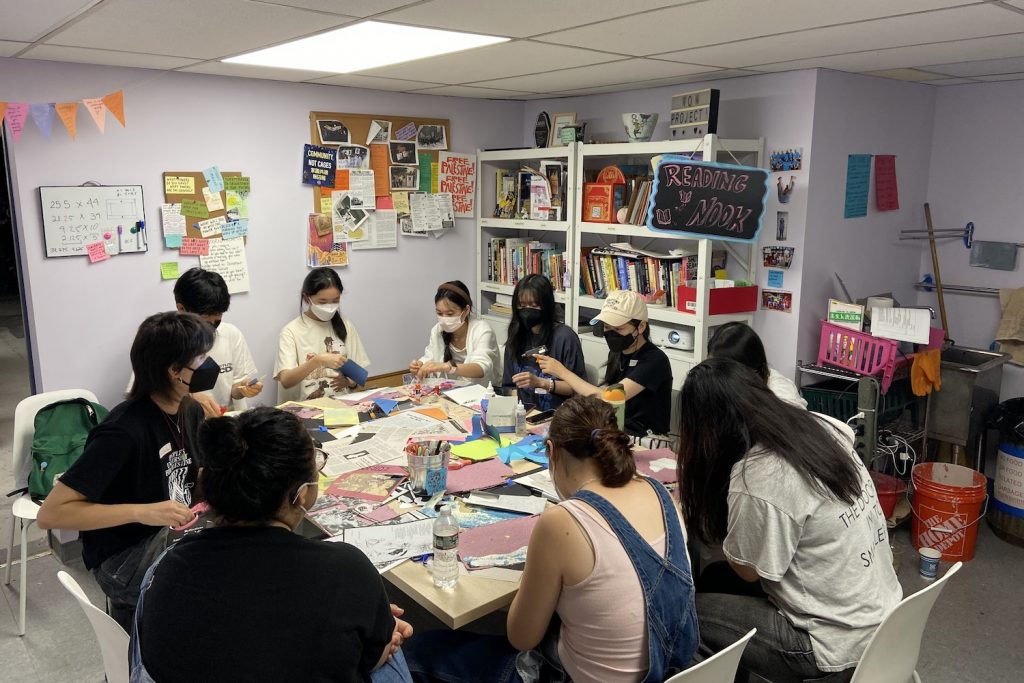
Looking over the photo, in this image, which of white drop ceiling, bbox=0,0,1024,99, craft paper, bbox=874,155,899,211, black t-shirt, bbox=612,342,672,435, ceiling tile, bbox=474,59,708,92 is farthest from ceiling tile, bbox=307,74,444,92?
craft paper, bbox=874,155,899,211

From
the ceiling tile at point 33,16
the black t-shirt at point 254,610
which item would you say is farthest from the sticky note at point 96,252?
the black t-shirt at point 254,610

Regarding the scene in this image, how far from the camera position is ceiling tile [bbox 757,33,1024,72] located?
2.98 meters

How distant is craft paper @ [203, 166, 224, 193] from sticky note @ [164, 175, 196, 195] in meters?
0.08

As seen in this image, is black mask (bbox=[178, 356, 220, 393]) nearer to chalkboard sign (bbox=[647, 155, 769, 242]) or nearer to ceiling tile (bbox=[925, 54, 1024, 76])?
chalkboard sign (bbox=[647, 155, 769, 242])

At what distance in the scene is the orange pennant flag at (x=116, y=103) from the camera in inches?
139

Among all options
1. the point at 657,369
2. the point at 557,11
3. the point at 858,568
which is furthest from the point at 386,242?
the point at 858,568

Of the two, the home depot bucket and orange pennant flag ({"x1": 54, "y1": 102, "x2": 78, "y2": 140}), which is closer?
orange pennant flag ({"x1": 54, "y1": 102, "x2": 78, "y2": 140})

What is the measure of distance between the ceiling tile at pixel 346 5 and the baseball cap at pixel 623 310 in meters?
1.66

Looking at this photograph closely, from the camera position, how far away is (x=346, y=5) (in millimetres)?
2273

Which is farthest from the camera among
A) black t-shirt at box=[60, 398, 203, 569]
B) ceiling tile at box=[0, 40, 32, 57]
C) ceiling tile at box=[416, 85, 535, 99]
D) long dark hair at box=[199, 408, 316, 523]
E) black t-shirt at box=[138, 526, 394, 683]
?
ceiling tile at box=[416, 85, 535, 99]

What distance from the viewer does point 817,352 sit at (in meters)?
3.96

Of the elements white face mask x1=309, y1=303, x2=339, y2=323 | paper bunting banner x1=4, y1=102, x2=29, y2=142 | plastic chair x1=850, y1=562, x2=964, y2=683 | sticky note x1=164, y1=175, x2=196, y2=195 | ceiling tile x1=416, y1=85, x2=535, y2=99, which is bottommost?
plastic chair x1=850, y1=562, x2=964, y2=683

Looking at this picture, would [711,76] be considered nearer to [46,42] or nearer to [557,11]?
[557,11]

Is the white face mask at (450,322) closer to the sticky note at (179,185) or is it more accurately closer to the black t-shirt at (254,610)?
the sticky note at (179,185)
